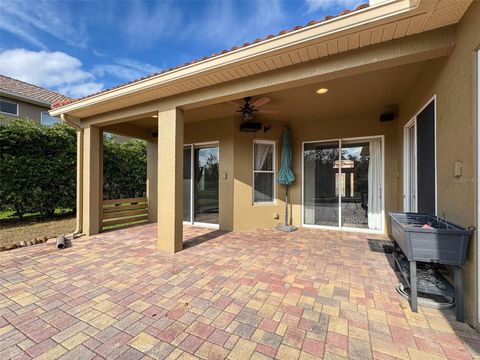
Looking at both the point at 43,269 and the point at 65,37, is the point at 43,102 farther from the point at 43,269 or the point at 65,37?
the point at 43,269

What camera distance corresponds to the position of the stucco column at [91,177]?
5398 millimetres

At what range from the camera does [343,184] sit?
594 cm

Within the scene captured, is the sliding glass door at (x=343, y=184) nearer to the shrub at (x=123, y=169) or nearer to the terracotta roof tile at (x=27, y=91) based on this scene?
the shrub at (x=123, y=169)

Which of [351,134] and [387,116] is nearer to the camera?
[387,116]

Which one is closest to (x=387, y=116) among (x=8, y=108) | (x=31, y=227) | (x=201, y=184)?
(x=201, y=184)

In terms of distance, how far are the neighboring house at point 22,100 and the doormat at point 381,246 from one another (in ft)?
52.7

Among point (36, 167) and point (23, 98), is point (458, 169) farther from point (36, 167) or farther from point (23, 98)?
point (23, 98)

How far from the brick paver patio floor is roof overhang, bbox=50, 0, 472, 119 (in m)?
2.99

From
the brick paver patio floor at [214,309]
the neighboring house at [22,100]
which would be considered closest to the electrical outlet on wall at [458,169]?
the brick paver patio floor at [214,309]

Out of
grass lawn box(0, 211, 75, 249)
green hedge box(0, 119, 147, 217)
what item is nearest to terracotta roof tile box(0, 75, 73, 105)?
green hedge box(0, 119, 147, 217)

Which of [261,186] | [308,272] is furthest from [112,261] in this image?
[261,186]

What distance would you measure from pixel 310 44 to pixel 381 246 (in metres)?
4.09

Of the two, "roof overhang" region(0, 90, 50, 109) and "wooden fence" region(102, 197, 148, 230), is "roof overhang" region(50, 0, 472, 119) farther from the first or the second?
"roof overhang" region(0, 90, 50, 109)

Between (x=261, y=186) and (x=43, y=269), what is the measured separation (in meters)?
4.86
